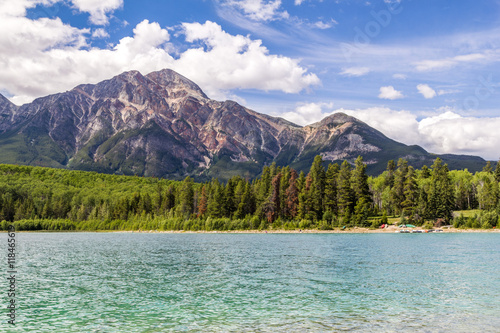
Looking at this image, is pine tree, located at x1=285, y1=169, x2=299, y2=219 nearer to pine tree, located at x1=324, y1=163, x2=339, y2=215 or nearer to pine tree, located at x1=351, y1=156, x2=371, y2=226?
pine tree, located at x1=324, y1=163, x2=339, y2=215

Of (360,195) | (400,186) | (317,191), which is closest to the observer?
(360,195)

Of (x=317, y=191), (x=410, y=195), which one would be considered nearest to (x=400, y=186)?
(x=410, y=195)

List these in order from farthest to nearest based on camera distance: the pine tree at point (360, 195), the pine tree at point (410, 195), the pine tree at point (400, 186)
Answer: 1. the pine tree at point (400, 186)
2. the pine tree at point (410, 195)
3. the pine tree at point (360, 195)

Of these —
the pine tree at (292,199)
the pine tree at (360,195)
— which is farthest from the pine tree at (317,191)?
the pine tree at (360,195)

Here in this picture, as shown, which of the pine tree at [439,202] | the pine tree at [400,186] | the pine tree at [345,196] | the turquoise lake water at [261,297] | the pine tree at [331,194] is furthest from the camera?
the pine tree at [331,194]

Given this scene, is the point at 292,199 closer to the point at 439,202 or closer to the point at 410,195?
the point at 410,195

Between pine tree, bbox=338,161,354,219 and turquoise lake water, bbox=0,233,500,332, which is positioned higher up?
pine tree, bbox=338,161,354,219

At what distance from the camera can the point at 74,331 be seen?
83.3 ft

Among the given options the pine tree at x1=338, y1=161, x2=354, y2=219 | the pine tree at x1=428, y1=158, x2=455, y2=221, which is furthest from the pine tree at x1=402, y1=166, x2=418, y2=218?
the pine tree at x1=338, y1=161, x2=354, y2=219

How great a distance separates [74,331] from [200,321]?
8.34 meters

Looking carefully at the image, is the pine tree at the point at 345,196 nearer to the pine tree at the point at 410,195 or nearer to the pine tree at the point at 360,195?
the pine tree at the point at 360,195

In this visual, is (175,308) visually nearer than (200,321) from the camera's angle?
No

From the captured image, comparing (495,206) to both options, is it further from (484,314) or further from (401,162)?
(484,314)

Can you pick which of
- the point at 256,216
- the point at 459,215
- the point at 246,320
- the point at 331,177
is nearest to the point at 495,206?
the point at 459,215
